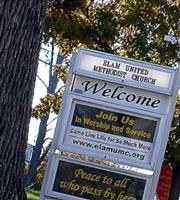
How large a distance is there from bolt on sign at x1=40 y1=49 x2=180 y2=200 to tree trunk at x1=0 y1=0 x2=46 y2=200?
3.09ft

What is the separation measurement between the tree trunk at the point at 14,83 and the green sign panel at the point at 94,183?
986mm

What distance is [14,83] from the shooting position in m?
6.09

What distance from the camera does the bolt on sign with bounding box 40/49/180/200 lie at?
7016 mm

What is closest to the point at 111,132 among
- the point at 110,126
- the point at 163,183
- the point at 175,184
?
the point at 110,126

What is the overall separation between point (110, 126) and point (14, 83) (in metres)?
1.43

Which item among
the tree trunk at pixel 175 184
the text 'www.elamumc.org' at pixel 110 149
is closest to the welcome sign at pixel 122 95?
the text 'www.elamumc.org' at pixel 110 149

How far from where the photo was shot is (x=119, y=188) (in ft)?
23.6

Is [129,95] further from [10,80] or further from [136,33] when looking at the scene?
[136,33]

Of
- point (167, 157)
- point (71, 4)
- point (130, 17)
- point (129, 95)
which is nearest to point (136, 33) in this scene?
point (130, 17)

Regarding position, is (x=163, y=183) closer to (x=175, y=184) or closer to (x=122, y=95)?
(x=175, y=184)

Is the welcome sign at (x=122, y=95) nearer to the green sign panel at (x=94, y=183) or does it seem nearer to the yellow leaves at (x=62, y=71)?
the green sign panel at (x=94, y=183)

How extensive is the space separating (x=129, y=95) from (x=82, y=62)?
2.02 feet

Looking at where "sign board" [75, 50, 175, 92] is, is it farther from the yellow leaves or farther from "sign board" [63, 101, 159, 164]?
the yellow leaves

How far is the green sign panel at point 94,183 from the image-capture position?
23.3ft
